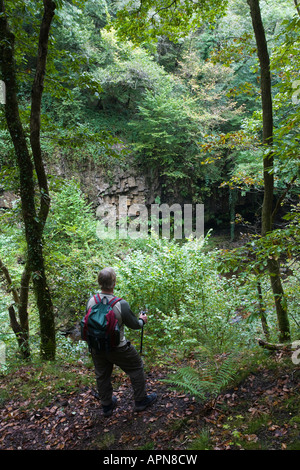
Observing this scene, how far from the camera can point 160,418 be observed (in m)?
2.90

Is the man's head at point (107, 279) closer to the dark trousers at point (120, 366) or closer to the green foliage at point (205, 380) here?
the dark trousers at point (120, 366)

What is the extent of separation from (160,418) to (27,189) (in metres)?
3.36

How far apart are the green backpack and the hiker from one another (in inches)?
2.6

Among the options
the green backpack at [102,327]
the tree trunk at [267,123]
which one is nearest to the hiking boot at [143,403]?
the green backpack at [102,327]

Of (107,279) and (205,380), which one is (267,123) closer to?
(107,279)

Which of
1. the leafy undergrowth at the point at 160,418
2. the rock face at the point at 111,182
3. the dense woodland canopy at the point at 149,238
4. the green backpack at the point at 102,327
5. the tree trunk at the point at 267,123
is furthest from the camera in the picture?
the rock face at the point at 111,182

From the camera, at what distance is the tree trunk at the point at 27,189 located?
3.51 metres

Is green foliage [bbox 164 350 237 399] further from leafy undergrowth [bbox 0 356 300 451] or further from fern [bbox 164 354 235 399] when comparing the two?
leafy undergrowth [bbox 0 356 300 451]

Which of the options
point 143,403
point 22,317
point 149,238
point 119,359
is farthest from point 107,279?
point 149,238

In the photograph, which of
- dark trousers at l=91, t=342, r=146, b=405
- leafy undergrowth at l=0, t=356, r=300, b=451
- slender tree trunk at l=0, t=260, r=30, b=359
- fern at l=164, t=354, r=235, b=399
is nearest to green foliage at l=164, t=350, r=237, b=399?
fern at l=164, t=354, r=235, b=399

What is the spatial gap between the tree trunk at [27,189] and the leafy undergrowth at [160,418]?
0.90m

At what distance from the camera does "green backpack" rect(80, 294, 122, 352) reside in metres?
2.66

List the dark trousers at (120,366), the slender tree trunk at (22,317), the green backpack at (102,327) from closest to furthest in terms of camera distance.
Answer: the green backpack at (102,327), the dark trousers at (120,366), the slender tree trunk at (22,317)
